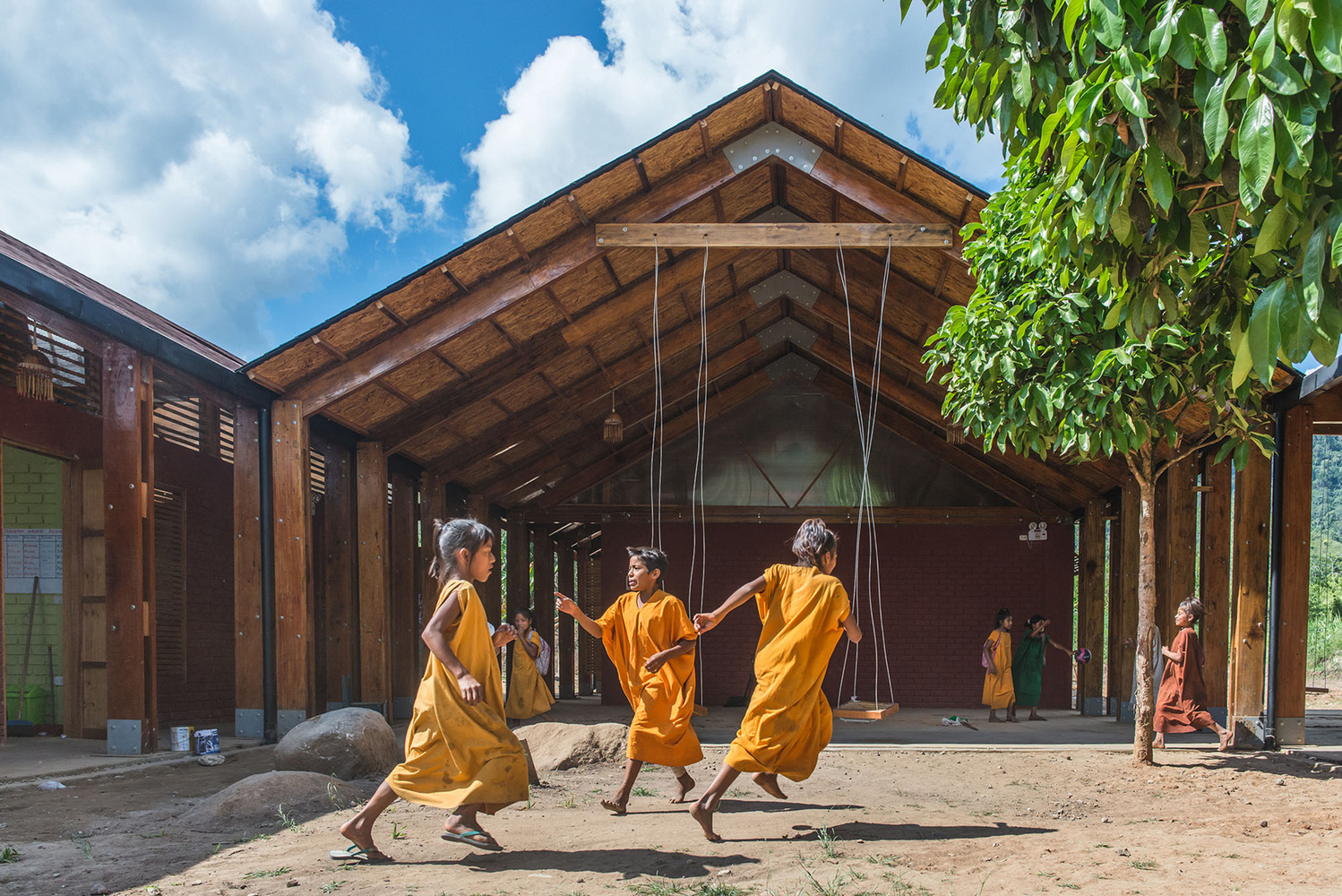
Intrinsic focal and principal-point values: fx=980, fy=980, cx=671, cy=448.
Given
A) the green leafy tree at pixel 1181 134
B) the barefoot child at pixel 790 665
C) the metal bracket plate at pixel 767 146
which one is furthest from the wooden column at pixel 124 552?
the green leafy tree at pixel 1181 134

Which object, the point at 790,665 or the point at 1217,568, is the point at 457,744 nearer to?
the point at 790,665

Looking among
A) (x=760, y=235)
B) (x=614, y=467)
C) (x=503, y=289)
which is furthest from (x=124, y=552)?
(x=614, y=467)

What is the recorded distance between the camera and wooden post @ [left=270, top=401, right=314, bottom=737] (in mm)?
8641

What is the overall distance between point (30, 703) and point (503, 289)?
6.26m

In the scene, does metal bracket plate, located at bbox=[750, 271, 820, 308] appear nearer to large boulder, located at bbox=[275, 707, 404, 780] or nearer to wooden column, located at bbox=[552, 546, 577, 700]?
large boulder, located at bbox=[275, 707, 404, 780]

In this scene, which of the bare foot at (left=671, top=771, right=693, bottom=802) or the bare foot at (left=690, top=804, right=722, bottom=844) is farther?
the bare foot at (left=671, top=771, right=693, bottom=802)

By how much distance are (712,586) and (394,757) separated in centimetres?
868

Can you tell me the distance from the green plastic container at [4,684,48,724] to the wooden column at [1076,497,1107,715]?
1239 centimetres

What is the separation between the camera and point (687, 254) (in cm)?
1005

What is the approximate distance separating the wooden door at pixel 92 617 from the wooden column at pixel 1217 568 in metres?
10.4

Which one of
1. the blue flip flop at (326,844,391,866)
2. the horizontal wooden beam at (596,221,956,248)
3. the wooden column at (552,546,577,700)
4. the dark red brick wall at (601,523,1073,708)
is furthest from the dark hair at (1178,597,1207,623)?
the wooden column at (552,546,577,700)

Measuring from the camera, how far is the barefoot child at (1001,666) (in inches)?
502

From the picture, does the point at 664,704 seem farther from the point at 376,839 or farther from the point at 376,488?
the point at 376,488

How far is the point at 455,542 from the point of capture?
4441 millimetres
